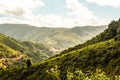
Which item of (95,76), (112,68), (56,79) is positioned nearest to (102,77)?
(95,76)

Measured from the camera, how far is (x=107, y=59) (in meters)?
192

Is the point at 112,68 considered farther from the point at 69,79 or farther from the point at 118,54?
the point at 69,79

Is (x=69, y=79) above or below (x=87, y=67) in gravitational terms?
above

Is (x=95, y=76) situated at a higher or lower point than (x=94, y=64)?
higher

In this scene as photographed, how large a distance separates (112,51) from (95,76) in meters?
135

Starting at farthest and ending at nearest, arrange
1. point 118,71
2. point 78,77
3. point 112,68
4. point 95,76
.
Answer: point 112,68 → point 118,71 → point 95,76 → point 78,77

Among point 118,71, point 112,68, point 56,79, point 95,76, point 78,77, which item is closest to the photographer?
point 78,77

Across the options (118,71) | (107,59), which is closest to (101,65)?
(107,59)

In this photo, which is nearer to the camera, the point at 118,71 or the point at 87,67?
the point at 118,71

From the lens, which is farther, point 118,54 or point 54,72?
point 118,54

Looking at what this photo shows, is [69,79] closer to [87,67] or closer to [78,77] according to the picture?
[78,77]

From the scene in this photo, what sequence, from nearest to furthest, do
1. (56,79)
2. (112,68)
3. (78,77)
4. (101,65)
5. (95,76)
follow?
(78,77) → (95,76) → (56,79) → (112,68) → (101,65)

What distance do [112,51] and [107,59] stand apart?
29.0 ft

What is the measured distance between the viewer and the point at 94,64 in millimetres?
197250
